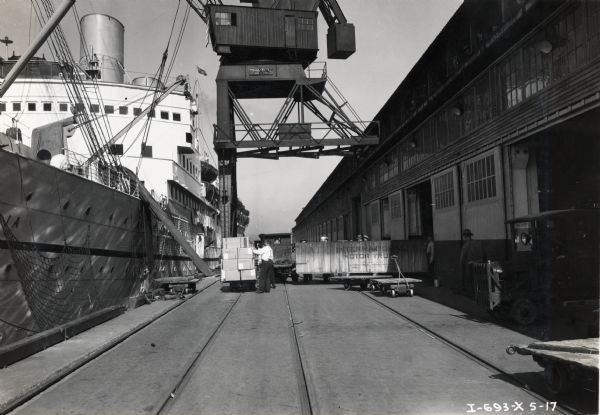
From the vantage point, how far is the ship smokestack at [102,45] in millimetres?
25797

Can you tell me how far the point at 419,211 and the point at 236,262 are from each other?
7.81m

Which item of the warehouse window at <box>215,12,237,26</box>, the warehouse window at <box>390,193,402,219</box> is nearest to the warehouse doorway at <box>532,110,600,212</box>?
the warehouse window at <box>390,193,402,219</box>

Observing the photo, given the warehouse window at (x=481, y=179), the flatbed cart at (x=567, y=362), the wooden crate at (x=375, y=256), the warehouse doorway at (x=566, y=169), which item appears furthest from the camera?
the wooden crate at (x=375, y=256)

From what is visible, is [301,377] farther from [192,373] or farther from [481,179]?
[481,179]

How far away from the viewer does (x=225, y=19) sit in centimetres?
1905

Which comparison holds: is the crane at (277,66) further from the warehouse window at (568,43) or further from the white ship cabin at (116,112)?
the warehouse window at (568,43)

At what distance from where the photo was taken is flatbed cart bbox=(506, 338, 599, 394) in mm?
4176

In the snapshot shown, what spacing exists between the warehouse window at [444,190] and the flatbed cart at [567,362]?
10892 mm

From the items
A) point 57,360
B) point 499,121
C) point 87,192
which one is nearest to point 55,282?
point 87,192

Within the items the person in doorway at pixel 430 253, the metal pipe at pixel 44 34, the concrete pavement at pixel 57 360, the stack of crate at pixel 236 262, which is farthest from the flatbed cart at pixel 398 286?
the metal pipe at pixel 44 34

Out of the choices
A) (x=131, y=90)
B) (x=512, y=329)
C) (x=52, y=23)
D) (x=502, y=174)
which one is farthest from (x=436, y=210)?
(x=131, y=90)

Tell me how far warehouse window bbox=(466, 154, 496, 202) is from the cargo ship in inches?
395

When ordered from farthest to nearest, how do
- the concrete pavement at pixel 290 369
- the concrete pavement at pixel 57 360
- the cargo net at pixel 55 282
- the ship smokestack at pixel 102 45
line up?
the ship smokestack at pixel 102 45 < the cargo net at pixel 55 282 < the concrete pavement at pixel 57 360 < the concrete pavement at pixel 290 369

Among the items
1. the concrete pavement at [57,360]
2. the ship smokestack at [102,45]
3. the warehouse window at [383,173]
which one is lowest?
the concrete pavement at [57,360]
